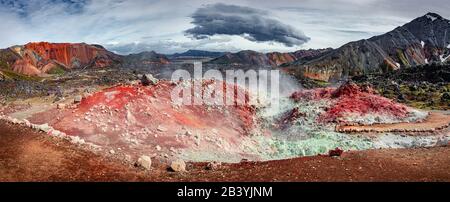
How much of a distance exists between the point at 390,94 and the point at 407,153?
146 ft

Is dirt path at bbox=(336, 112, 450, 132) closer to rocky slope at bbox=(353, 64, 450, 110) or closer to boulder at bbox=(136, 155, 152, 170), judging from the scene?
boulder at bbox=(136, 155, 152, 170)

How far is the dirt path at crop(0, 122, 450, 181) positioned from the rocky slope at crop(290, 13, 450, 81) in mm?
133439

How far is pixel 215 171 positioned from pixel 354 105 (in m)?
19.1

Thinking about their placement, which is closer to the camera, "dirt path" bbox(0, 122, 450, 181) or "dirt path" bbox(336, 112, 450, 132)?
"dirt path" bbox(0, 122, 450, 181)

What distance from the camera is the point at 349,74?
157875 mm

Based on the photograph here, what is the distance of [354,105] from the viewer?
32938mm

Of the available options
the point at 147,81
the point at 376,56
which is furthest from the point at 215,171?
the point at 376,56

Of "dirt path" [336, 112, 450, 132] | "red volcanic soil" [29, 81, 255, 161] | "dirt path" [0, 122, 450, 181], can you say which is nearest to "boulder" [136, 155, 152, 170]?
"dirt path" [0, 122, 450, 181]

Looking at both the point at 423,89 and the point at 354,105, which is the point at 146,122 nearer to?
the point at 354,105

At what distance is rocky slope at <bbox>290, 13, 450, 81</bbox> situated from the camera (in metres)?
158
